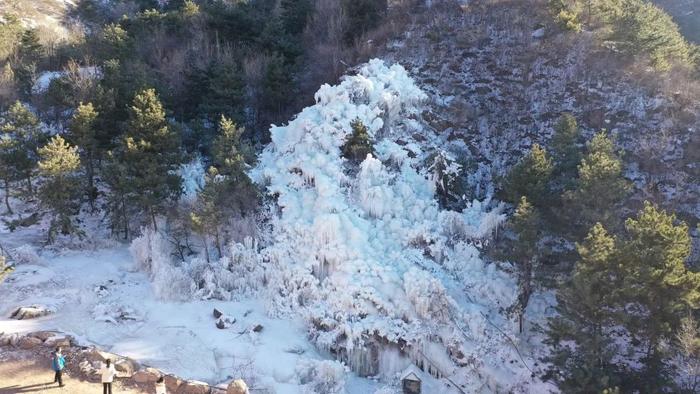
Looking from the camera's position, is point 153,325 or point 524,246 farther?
point 153,325

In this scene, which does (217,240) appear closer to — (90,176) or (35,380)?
(35,380)

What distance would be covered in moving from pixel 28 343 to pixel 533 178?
16110mm

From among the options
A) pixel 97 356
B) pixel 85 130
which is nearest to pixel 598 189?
pixel 97 356

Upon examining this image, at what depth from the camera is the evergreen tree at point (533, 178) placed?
16.5 meters

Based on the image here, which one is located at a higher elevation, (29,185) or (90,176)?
(90,176)

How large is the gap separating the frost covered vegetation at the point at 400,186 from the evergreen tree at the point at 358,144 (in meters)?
0.09

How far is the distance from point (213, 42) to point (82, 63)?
7342 mm

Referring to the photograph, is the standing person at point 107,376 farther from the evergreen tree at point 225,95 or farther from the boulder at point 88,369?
the evergreen tree at point 225,95

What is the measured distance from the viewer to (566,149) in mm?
18047

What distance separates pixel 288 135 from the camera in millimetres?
21984

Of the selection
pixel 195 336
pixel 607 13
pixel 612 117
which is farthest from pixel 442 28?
pixel 195 336

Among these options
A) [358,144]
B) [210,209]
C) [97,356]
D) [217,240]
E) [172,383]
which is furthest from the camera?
[358,144]

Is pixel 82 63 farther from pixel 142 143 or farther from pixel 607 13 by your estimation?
pixel 607 13

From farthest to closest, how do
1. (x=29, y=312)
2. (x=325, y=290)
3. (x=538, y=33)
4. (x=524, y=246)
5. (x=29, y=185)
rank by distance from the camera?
(x=538, y=33) < (x=29, y=185) < (x=325, y=290) < (x=29, y=312) < (x=524, y=246)
